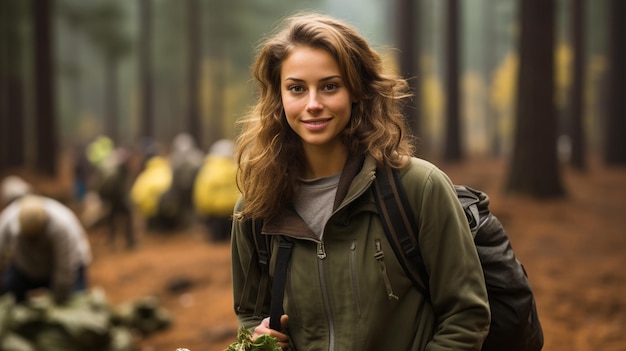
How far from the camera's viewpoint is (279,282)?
2.69 metres

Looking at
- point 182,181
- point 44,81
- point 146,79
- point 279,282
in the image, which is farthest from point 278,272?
point 146,79

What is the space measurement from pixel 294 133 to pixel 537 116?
11.3 meters

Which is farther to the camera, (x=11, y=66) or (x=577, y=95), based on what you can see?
(x=11, y=66)

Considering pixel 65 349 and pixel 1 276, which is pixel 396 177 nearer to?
pixel 65 349

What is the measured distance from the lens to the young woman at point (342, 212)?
8.39 ft

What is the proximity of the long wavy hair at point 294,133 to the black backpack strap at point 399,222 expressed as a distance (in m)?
0.09

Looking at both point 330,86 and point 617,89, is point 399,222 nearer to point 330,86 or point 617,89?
point 330,86

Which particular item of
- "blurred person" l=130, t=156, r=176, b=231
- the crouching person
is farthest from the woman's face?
"blurred person" l=130, t=156, r=176, b=231

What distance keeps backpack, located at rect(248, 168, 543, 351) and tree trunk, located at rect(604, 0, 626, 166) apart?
2015 cm

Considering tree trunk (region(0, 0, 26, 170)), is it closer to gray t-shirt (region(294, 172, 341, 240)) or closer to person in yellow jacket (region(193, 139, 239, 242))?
person in yellow jacket (region(193, 139, 239, 242))

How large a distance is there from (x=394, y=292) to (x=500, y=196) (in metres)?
11.7

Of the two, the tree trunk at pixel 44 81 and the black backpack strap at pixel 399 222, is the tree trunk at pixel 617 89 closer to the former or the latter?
the tree trunk at pixel 44 81

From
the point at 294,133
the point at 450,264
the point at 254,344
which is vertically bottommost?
the point at 254,344

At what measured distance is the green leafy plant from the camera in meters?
2.62
